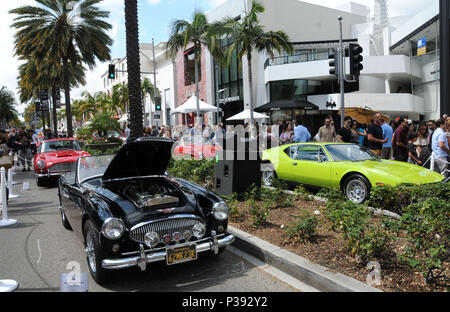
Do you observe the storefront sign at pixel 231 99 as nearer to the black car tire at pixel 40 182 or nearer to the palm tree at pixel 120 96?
the black car tire at pixel 40 182

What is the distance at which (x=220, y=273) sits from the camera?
170 inches

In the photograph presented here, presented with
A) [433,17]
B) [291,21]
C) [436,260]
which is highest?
[291,21]

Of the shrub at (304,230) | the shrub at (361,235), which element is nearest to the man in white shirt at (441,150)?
the shrub at (361,235)

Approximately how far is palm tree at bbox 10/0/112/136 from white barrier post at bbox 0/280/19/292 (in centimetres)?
1829

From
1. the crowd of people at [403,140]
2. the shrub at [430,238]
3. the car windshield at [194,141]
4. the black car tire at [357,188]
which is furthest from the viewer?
the car windshield at [194,141]

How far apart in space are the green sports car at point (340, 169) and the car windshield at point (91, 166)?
4.55m

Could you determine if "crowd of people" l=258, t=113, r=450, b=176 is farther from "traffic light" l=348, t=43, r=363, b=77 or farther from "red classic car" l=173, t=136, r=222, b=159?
"red classic car" l=173, t=136, r=222, b=159

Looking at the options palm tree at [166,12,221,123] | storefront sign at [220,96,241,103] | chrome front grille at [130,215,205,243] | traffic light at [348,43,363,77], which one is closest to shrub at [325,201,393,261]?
chrome front grille at [130,215,205,243]

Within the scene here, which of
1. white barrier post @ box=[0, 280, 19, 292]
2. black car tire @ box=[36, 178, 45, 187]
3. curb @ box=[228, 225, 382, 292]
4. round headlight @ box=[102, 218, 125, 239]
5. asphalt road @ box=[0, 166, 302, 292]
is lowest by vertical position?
asphalt road @ box=[0, 166, 302, 292]

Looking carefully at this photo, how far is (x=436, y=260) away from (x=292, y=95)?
81.3ft

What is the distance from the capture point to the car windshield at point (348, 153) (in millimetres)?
7918

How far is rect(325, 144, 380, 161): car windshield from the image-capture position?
7.92 metres

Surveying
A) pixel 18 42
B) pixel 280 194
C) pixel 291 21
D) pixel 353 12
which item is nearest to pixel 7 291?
pixel 280 194

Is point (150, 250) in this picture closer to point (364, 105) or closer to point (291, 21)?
point (364, 105)
